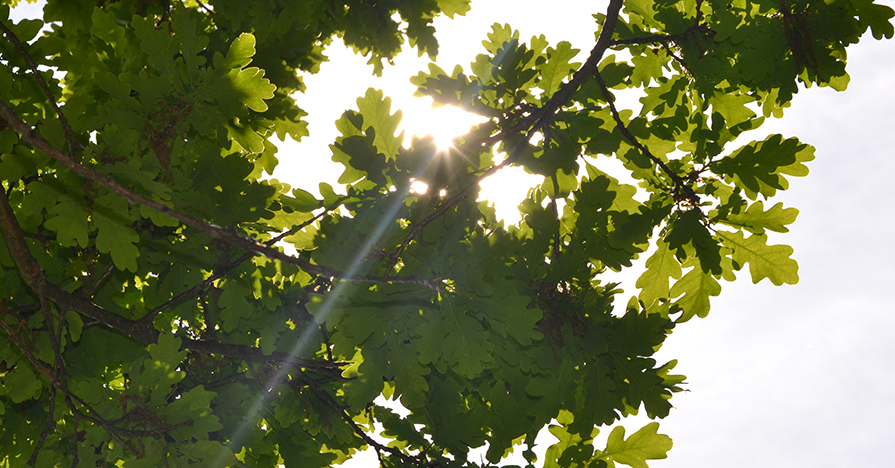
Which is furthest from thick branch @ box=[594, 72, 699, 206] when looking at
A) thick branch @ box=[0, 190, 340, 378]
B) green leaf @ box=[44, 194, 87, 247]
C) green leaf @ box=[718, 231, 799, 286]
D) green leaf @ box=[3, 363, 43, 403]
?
green leaf @ box=[3, 363, 43, 403]

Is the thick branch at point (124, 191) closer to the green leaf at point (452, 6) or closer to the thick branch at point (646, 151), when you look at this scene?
the thick branch at point (646, 151)

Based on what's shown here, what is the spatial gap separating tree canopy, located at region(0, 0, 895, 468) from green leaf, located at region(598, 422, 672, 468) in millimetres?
12

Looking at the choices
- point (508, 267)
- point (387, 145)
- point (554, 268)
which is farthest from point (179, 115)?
point (554, 268)

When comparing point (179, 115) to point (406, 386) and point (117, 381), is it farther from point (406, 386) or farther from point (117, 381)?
point (117, 381)

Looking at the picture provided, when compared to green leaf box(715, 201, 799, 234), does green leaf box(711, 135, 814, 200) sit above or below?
above

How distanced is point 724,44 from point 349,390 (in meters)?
2.53

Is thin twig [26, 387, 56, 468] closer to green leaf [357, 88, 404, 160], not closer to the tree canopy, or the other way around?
the tree canopy

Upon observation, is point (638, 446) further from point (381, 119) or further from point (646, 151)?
point (381, 119)

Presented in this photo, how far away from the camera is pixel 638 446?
3131mm

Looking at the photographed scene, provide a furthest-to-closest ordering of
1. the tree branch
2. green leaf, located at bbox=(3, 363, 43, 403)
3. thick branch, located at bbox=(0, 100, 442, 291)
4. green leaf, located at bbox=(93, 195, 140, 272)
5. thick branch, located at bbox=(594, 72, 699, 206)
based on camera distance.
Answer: thick branch, located at bbox=(594, 72, 699, 206) → green leaf, located at bbox=(3, 363, 43, 403) → the tree branch → green leaf, located at bbox=(93, 195, 140, 272) → thick branch, located at bbox=(0, 100, 442, 291)

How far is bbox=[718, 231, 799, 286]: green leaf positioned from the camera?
308 cm

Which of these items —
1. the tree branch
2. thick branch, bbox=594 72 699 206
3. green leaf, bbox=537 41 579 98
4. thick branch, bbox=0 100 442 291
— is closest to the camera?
thick branch, bbox=0 100 442 291

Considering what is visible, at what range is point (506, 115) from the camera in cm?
311

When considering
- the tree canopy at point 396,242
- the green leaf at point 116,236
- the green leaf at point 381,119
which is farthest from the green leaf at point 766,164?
the green leaf at point 116,236
